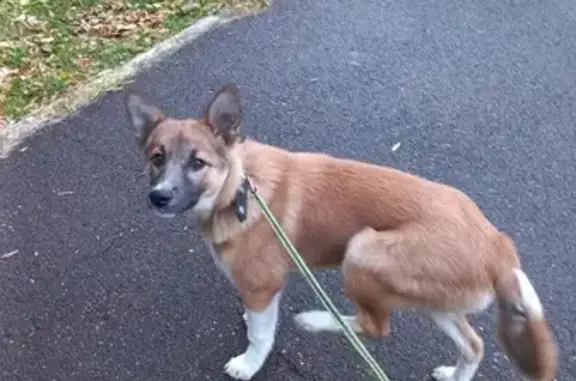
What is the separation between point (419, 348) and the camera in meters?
4.23

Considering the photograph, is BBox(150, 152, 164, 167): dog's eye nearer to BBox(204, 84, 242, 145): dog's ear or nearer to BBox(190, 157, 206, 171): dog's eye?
BBox(190, 157, 206, 171): dog's eye

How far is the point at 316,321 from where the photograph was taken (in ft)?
13.3

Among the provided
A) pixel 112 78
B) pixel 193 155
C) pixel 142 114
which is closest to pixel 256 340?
pixel 193 155

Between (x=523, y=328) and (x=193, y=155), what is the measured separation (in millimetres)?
1305

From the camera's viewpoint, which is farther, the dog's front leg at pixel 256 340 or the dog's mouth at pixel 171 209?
the dog's front leg at pixel 256 340

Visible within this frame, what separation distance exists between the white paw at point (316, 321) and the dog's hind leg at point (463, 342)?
42 centimetres

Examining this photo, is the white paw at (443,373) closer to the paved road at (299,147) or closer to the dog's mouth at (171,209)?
the paved road at (299,147)

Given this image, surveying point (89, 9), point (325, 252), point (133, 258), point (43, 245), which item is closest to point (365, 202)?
point (325, 252)

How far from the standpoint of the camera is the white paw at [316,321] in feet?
13.2

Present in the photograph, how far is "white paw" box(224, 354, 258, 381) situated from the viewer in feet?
13.5

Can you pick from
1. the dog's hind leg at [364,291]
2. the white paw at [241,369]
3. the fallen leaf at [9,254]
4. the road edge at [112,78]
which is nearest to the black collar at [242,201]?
the dog's hind leg at [364,291]

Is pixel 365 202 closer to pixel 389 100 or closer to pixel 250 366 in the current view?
Result: pixel 250 366

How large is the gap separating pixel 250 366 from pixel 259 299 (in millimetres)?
373

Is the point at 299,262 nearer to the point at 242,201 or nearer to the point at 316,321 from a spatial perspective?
the point at 242,201
